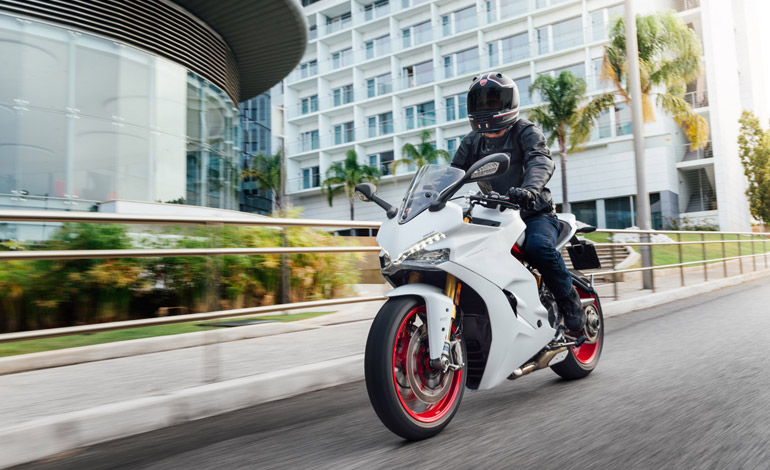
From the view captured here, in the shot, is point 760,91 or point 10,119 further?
point 760,91

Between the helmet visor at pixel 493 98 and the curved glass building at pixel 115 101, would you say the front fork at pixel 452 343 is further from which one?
the curved glass building at pixel 115 101

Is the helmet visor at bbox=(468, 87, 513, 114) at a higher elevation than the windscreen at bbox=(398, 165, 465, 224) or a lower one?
higher

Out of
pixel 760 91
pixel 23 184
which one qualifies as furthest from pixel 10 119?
pixel 760 91

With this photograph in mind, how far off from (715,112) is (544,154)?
3873 centimetres

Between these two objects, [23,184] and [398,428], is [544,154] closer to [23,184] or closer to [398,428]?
[398,428]

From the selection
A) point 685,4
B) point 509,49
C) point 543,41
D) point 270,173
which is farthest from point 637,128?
point 270,173

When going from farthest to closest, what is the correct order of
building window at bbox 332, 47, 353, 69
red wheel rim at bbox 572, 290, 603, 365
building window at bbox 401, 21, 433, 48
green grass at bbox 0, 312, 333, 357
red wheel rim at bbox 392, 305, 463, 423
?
1. building window at bbox 332, 47, 353, 69
2. building window at bbox 401, 21, 433, 48
3. green grass at bbox 0, 312, 333, 357
4. red wheel rim at bbox 572, 290, 603, 365
5. red wheel rim at bbox 392, 305, 463, 423

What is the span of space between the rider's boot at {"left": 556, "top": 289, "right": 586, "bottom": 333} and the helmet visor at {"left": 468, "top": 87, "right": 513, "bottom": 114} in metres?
1.28

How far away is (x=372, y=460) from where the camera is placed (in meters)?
2.62

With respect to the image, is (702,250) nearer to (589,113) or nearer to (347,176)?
(589,113)

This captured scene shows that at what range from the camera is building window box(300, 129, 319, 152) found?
5172 cm

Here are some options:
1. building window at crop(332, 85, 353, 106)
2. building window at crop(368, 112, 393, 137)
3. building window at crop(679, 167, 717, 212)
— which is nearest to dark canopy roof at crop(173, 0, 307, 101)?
building window at crop(368, 112, 393, 137)

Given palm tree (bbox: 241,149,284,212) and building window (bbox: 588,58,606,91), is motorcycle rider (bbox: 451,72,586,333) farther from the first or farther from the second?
palm tree (bbox: 241,149,284,212)

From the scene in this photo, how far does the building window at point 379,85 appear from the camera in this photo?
159ft
